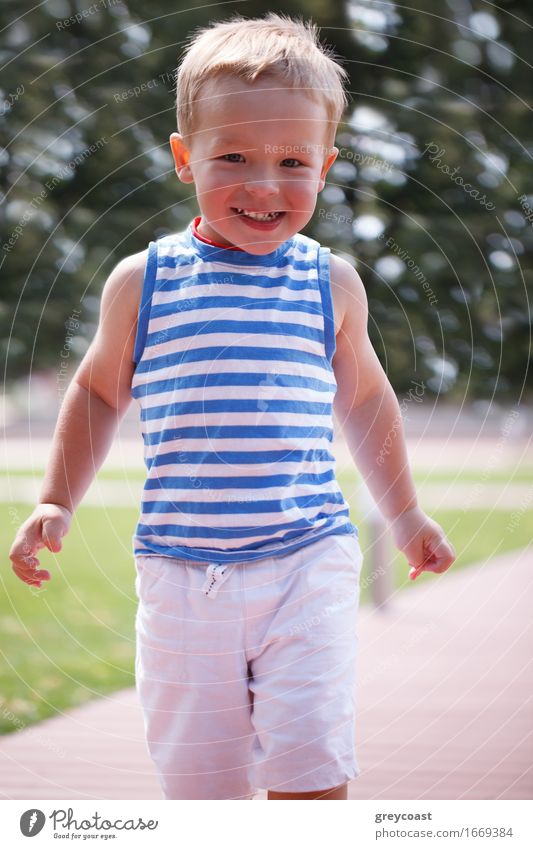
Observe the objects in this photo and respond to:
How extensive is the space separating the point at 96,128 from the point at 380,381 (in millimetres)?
2179

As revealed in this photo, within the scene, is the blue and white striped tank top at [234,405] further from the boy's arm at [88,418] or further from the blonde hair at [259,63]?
the blonde hair at [259,63]

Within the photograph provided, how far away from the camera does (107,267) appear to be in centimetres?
372

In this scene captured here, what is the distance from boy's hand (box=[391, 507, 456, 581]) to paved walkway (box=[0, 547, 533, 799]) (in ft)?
1.99

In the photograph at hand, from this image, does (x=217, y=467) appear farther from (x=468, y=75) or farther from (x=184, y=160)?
(x=468, y=75)

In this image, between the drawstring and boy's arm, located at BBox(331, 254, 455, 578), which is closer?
the drawstring

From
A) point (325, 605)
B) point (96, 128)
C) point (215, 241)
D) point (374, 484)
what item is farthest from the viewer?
point (96, 128)

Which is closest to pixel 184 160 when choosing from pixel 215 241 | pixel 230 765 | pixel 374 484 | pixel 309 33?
pixel 215 241

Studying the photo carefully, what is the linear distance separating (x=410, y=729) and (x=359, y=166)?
154cm

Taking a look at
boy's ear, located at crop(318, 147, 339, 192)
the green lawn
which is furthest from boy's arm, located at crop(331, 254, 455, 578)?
the green lawn

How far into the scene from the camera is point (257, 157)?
142 centimetres

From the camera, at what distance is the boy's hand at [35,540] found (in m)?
1.50

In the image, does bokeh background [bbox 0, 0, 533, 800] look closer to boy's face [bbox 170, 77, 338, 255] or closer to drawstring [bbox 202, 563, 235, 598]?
boy's face [bbox 170, 77, 338, 255]

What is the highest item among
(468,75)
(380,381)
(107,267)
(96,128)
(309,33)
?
(468,75)

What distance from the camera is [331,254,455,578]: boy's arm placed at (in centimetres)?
158
